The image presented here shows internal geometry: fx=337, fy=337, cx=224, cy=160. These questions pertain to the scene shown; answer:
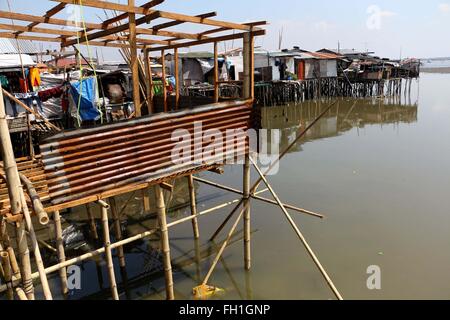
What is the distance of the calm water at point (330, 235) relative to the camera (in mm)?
7785

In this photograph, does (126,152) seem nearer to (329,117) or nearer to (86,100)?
(86,100)

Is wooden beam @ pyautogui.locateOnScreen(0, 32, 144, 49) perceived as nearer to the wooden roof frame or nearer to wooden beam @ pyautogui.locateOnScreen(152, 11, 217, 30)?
the wooden roof frame

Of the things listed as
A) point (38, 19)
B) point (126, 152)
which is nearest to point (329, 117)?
point (38, 19)

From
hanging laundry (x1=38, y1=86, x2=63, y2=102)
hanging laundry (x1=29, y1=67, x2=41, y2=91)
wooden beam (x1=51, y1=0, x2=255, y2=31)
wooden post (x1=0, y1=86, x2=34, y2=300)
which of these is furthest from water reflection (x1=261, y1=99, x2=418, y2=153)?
wooden post (x1=0, y1=86, x2=34, y2=300)

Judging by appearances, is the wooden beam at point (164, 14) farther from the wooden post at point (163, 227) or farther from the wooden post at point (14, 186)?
the wooden post at point (163, 227)

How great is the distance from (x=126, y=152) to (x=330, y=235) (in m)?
6.87

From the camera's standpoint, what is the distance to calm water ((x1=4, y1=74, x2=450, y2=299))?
7.79 metres

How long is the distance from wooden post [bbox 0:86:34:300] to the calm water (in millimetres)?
3674

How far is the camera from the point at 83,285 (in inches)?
→ 309

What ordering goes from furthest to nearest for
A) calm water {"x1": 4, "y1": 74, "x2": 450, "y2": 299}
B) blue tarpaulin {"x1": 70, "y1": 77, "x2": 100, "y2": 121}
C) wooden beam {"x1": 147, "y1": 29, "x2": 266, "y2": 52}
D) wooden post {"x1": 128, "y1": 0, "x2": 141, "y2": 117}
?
blue tarpaulin {"x1": 70, "y1": 77, "x2": 100, "y2": 121}, calm water {"x1": 4, "y1": 74, "x2": 450, "y2": 299}, wooden beam {"x1": 147, "y1": 29, "x2": 266, "y2": 52}, wooden post {"x1": 128, "y1": 0, "x2": 141, "y2": 117}

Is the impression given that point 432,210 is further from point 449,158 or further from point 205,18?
point 205,18
